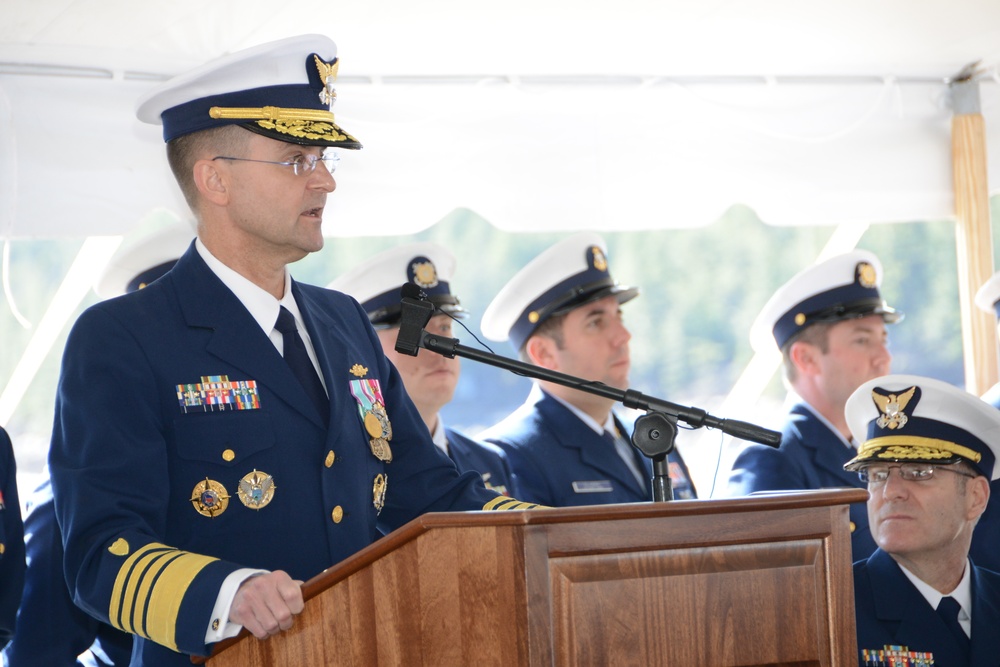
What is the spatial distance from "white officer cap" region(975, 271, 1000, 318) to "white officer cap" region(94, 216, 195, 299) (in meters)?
3.14

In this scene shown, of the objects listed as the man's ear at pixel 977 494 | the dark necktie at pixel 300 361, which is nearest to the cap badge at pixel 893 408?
the man's ear at pixel 977 494

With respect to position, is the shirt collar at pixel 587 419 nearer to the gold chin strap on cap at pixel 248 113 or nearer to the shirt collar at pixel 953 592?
the shirt collar at pixel 953 592

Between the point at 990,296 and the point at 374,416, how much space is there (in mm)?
3596

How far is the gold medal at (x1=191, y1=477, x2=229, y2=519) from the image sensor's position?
1845 millimetres

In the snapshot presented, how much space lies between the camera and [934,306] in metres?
10.3

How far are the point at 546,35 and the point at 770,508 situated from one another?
284cm

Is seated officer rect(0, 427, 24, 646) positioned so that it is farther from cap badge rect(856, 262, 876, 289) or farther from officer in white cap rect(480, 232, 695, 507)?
cap badge rect(856, 262, 876, 289)

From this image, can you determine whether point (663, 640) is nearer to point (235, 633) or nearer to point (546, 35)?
point (235, 633)

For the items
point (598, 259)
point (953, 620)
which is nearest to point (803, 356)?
point (598, 259)

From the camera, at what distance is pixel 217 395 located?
189cm

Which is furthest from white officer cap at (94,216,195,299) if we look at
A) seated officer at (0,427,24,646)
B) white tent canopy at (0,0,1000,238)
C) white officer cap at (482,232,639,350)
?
white officer cap at (482,232,639,350)

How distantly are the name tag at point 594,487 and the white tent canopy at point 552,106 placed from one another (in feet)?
3.71

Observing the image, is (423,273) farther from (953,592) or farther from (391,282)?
(953,592)

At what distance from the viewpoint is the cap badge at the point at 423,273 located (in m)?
3.96
